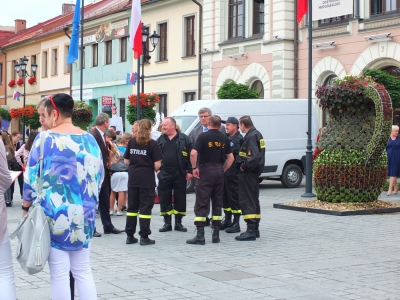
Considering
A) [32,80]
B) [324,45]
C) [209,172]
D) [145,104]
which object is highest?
[32,80]

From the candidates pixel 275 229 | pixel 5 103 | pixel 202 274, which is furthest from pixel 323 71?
pixel 5 103

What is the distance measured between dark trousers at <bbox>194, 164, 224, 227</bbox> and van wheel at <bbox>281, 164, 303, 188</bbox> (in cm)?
987

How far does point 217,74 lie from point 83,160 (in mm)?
26045

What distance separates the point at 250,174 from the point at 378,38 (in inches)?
554

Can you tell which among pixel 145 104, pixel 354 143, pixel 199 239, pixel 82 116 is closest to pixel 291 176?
pixel 354 143

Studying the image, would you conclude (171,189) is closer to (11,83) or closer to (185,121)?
(185,121)

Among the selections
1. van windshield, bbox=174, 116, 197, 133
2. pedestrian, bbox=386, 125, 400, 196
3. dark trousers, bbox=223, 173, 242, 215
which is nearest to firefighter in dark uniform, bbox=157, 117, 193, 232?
dark trousers, bbox=223, 173, 242, 215

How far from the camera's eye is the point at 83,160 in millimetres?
5062

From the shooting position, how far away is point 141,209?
32.8ft

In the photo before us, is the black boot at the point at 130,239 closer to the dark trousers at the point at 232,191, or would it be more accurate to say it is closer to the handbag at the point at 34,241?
the dark trousers at the point at 232,191

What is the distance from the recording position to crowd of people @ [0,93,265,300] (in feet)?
16.3

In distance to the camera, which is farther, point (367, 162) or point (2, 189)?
point (367, 162)

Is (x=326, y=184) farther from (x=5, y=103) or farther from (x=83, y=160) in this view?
(x=5, y=103)

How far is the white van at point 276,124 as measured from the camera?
62.2 feet
